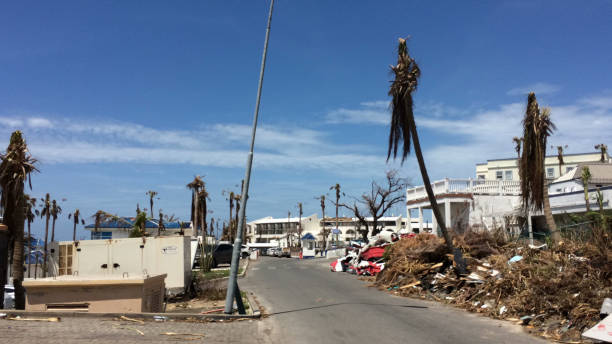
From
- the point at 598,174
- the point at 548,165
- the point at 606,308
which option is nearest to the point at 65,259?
the point at 606,308

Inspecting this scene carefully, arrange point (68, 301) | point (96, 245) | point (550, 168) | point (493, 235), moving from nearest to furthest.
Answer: point (68, 301) → point (96, 245) → point (493, 235) → point (550, 168)

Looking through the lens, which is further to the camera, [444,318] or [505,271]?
[505,271]

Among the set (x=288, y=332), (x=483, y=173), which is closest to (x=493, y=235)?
(x=288, y=332)

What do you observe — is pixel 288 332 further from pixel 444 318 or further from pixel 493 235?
pixel 493 235

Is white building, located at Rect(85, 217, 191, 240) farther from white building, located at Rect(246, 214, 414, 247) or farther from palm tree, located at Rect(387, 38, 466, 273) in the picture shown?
white building, located at Rect(246, 214, 414, 247)

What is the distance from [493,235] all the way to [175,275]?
11383mm

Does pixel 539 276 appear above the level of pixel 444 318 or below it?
above

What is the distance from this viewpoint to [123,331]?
8.88 meters

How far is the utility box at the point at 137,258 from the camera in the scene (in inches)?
598

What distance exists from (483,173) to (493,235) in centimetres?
4964

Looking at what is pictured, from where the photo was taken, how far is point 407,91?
15359 mm

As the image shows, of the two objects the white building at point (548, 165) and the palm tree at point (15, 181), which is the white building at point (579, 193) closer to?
the white building at point (548, 165)

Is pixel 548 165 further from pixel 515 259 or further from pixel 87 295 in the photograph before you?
pixel 87 295

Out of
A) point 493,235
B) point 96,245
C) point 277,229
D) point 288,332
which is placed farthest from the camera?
point 277,229
